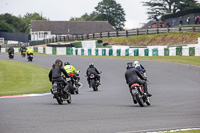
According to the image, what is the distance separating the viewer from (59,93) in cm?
1520

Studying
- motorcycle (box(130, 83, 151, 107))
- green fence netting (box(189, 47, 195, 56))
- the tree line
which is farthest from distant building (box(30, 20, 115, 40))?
motorcycle (box(130, 83, 151, 107))

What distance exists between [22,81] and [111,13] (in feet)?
375

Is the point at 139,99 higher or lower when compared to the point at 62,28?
lower

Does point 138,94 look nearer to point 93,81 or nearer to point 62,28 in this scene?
point 93,81

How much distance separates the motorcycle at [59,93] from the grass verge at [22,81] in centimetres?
656

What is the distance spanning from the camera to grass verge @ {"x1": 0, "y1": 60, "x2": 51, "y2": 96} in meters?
23.5

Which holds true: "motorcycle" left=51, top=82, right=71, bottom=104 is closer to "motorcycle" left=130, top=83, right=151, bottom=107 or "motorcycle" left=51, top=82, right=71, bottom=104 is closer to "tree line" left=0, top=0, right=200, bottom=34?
"motorcycle" left=130, top=83, right=151, bottom=107

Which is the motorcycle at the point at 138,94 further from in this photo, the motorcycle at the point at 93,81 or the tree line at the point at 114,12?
the tree line at the point at 114,12

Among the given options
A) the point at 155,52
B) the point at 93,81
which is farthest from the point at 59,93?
the point at 155,52

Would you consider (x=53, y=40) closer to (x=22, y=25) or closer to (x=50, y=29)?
(x=50, y=29)

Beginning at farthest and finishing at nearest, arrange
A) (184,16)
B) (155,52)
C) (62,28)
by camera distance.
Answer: (62,28) → (184,16) → (155,52)

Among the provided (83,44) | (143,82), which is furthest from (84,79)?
(83,44)

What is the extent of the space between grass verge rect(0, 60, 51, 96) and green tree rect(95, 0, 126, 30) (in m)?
104

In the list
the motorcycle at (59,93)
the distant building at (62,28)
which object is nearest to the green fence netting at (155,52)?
the motorcycle at (59,93)
